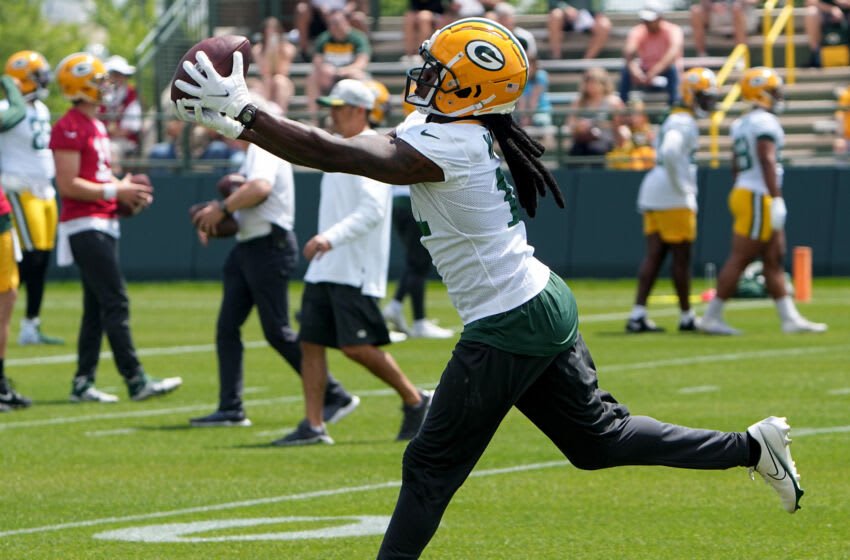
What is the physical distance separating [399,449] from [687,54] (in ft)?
60.9

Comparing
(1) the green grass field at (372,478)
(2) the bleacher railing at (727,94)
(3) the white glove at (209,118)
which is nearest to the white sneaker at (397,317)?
(1) the green grass field at (372,478)

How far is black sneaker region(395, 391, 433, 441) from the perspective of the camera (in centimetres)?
995

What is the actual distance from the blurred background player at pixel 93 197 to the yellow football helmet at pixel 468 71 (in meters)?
5.99

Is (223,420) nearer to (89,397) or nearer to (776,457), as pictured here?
(89,397)

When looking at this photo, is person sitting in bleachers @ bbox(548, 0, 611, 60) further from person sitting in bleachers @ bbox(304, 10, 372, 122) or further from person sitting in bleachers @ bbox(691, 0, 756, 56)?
person sitting in bleachers @ bbox(304, 10, 372, 122)

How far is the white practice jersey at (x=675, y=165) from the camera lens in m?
16.3

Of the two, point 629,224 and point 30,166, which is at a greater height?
point 30,166

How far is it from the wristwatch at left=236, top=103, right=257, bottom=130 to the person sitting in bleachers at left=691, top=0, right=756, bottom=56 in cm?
2211

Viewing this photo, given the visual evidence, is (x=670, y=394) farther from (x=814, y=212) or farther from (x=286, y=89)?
(x=286, y=89)

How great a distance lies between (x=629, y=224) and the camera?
2253 centimetres

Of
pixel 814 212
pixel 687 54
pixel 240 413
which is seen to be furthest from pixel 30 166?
pixel 687 54

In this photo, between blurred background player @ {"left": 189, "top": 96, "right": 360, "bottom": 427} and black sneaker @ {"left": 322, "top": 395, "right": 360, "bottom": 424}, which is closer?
blurred background player @ {"left": 189, "top": 96, "right": 360, "bottom": 427}

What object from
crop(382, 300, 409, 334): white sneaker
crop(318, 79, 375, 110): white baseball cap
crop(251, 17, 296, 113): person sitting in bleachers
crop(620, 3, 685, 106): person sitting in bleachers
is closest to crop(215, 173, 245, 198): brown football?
crop(318, 79, 375, 110): white baseball cap

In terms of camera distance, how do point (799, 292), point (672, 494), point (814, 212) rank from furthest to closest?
point (814, 212), point (799, 292), point (672, 494)
